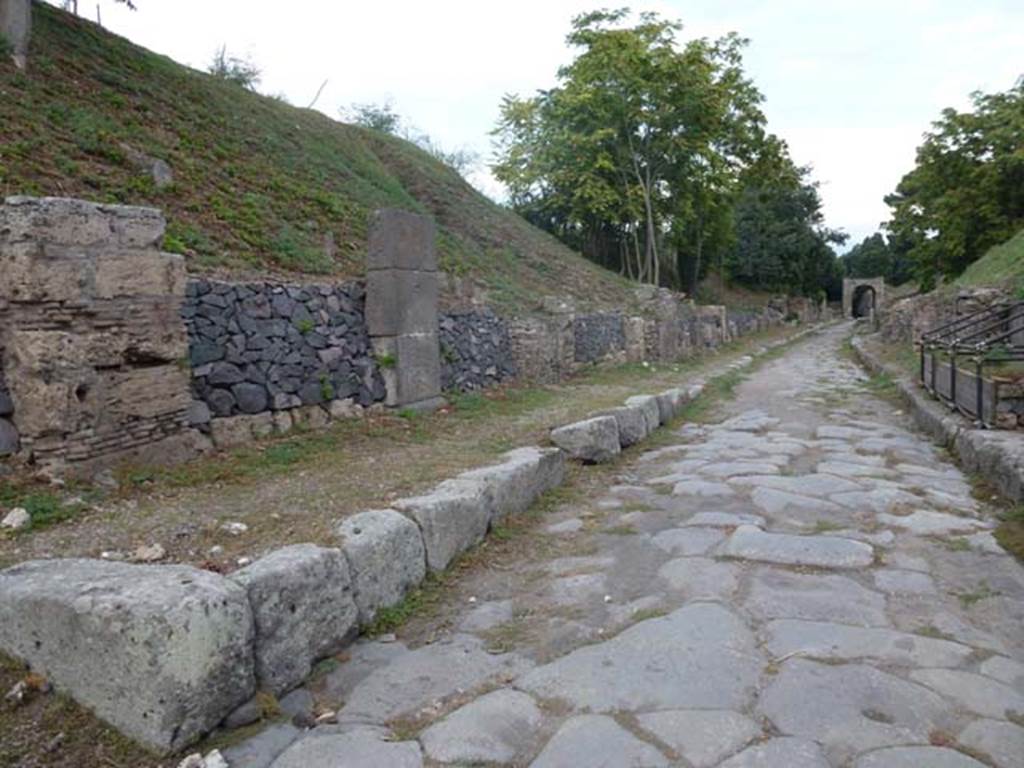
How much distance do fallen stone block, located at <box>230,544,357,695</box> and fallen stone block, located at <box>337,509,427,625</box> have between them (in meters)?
0.08

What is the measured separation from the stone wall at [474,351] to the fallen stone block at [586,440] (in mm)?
2897

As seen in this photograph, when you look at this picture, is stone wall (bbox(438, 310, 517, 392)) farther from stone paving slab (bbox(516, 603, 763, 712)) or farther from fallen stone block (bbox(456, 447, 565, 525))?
stone paving slab (bbox(516, 603, 763, 712))

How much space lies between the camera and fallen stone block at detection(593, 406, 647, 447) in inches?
292

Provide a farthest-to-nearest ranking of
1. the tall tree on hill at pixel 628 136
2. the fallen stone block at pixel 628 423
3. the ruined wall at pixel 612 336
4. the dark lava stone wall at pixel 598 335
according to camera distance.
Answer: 1. the tall tree on hill at pixel 628 136
2. the dark lava stone wall at pixel 598 335
3. the ruined wall at pixel 612 336
4. the fallen stone block at pixel 628 423

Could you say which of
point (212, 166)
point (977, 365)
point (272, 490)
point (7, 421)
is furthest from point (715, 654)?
point (212, 166)

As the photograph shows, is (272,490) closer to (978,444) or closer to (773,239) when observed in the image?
(978,444)

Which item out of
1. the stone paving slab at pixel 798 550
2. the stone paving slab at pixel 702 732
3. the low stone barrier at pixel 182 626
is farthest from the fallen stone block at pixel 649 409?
the stone paving slab at pixel 702 732

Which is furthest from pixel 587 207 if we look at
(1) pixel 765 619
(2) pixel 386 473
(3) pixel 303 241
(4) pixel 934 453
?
(1) pixel 765 619

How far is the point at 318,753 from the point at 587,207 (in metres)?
24.1

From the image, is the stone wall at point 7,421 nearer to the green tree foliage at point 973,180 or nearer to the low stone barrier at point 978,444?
the low stone barrier at point 978,444

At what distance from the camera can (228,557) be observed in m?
3.16

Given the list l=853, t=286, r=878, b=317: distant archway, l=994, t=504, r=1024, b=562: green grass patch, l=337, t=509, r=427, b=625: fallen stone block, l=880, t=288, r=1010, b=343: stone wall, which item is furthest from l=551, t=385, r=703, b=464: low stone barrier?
l=853, t=286, r=878, b=317: distant archway

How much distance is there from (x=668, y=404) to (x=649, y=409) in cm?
102

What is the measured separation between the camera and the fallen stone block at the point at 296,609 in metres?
2.68
